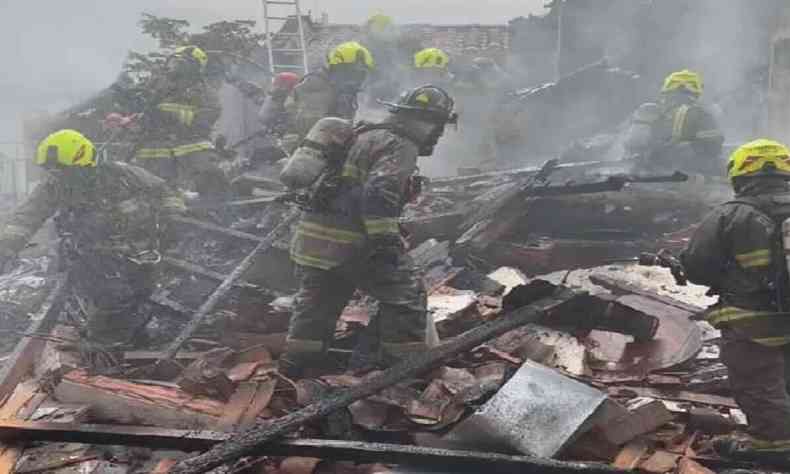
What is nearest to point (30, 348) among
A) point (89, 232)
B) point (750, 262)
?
point (89, 232)

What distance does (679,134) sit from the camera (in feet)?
27.7

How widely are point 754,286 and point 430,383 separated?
191 centimetres

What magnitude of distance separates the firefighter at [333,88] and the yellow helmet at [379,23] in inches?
173

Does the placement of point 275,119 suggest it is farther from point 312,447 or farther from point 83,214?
point 312,447

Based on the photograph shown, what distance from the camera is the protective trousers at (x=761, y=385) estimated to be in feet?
12.7

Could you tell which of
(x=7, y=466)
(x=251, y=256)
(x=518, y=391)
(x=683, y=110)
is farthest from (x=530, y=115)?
(x=7, y=466)

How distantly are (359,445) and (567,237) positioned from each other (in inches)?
186

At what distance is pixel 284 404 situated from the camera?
4500 millimetres

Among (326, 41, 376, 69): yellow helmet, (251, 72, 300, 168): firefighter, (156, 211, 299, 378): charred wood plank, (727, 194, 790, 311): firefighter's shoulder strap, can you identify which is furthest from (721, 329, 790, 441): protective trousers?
(251, 72, 300, 168): firefighter

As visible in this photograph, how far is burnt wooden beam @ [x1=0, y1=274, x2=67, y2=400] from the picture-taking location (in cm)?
497

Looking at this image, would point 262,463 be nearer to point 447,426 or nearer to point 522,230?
point 447,426

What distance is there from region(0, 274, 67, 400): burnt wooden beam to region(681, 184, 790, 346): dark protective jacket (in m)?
4.36

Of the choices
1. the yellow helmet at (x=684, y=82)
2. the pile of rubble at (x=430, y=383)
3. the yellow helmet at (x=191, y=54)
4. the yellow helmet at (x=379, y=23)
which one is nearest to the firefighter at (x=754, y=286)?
the pile of rubble at (x=430, y=383)

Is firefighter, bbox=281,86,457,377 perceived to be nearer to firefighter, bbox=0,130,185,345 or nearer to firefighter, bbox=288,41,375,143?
firefighter, bbox=0,130,185,345
